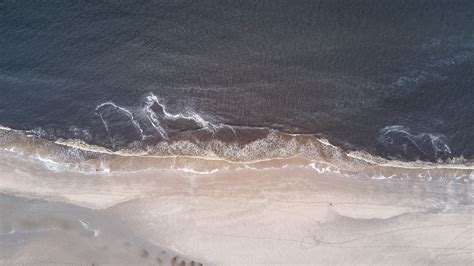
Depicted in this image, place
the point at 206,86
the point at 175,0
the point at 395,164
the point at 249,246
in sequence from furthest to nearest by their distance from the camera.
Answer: the point at 175,0 → the point at 206,86 → the point at 395,164 → the point at 249,246

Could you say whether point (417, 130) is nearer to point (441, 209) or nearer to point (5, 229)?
point (441, 209)

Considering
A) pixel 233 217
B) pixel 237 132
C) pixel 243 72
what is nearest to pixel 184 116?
pixel 237 132

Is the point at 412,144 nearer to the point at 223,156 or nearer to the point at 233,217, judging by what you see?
the point at 223,156

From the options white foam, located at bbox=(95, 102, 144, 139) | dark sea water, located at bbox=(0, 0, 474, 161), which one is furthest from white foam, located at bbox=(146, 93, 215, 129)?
white foam, located at bbox=(95, 102, 144, 139)

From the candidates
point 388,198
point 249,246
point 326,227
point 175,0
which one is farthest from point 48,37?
point 388,198

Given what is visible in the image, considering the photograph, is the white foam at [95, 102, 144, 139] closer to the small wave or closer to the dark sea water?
the dark sea water

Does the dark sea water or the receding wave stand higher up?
the dark sea water

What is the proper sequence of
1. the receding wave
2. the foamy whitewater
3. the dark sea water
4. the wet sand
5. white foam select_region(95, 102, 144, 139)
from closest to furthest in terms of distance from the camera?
the wet sand → the foamy whitewater → the receding wave → the dark sea water → white foam select_region(95, 102, 144, 139)
